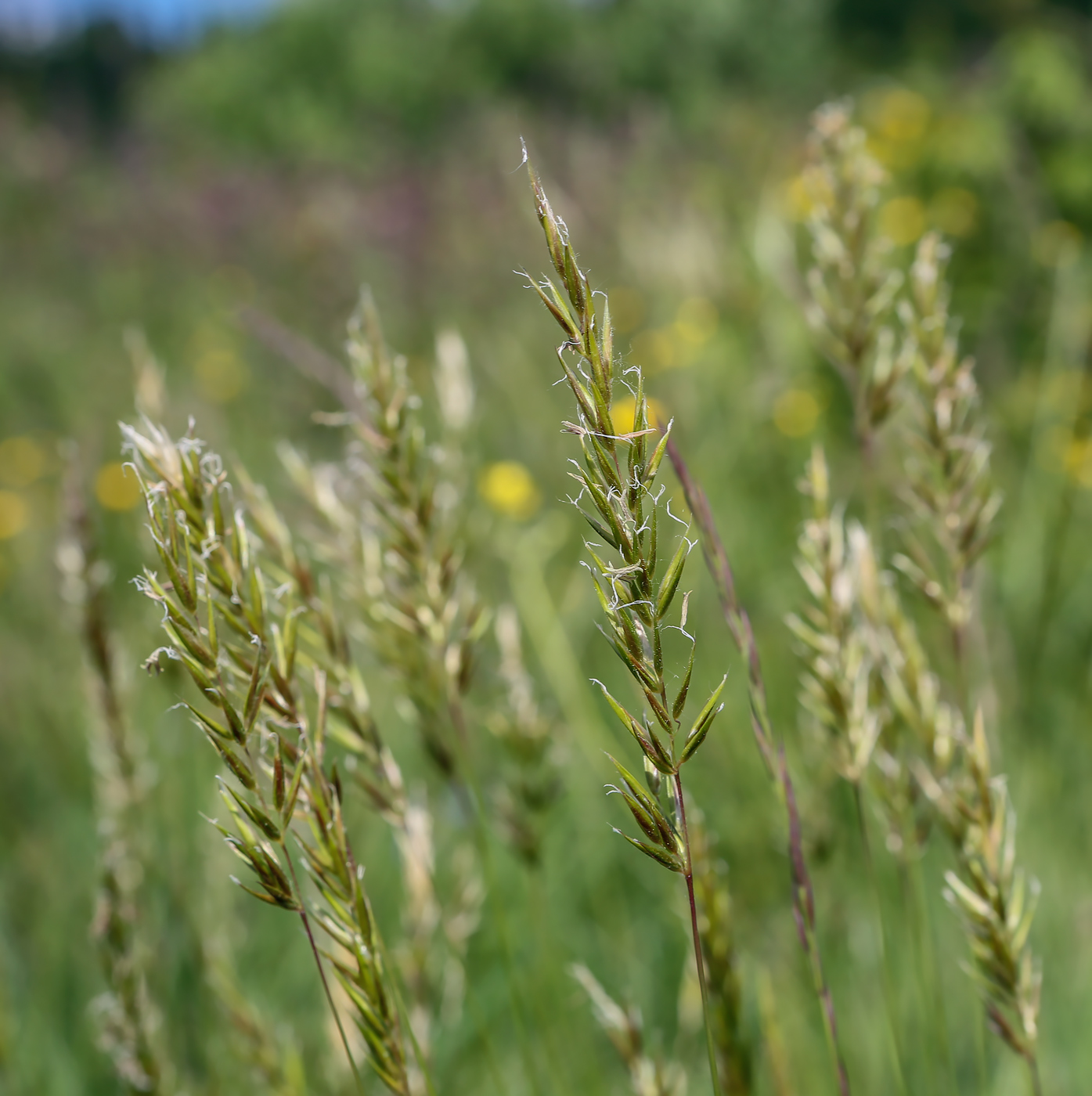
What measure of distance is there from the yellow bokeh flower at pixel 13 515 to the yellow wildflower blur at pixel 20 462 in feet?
0.32

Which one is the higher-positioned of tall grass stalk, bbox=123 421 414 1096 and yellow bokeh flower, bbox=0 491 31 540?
yellow bokeh flower, bbox=0 491 31 540

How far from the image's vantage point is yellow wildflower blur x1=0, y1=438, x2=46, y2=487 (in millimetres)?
3828

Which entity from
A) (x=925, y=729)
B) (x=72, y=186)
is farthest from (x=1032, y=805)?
(x=72, y=186)

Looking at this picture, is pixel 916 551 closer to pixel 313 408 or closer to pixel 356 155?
pixel 313 408

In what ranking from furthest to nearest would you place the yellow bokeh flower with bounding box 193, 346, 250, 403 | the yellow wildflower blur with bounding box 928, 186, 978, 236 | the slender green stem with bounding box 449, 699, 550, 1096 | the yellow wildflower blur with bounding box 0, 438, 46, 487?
1. the yellow bokeh flower with bounding box 193, 346, 250, 403
2. the yellow wildflower blur with bounding box 0, 438, 46, 487
3. the yellow wildflower blur with bounding box 928, 186, 978, 236
4. the slender green stem with bounding box 449, 699, 550, 1096

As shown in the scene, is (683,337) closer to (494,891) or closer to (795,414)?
(795,414)

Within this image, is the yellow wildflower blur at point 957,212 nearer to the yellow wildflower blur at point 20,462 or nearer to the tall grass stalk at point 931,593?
the tall grass stalk at point 931,593

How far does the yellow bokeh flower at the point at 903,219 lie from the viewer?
308 cm

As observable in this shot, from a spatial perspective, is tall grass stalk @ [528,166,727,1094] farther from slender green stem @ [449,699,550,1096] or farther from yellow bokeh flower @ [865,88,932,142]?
yellow bokeh flower @ [865,88,932,142]

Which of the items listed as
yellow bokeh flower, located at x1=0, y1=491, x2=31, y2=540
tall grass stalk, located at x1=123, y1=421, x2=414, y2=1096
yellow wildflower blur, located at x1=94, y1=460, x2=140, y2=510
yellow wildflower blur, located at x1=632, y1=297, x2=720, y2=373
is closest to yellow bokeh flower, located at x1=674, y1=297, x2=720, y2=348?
yellow wildflower blur, located at x1=632, y1=297, x2=720, y2=373

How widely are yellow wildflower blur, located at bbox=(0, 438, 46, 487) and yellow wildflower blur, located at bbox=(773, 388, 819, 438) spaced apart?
2.77m

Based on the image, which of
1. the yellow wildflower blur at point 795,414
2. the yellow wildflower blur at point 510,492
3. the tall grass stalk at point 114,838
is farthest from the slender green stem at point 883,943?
the yellow wildflower blur at point 795,414

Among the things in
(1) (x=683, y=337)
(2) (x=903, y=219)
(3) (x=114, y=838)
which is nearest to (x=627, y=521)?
(3) (x=114, y=838)

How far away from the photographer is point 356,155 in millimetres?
11070
